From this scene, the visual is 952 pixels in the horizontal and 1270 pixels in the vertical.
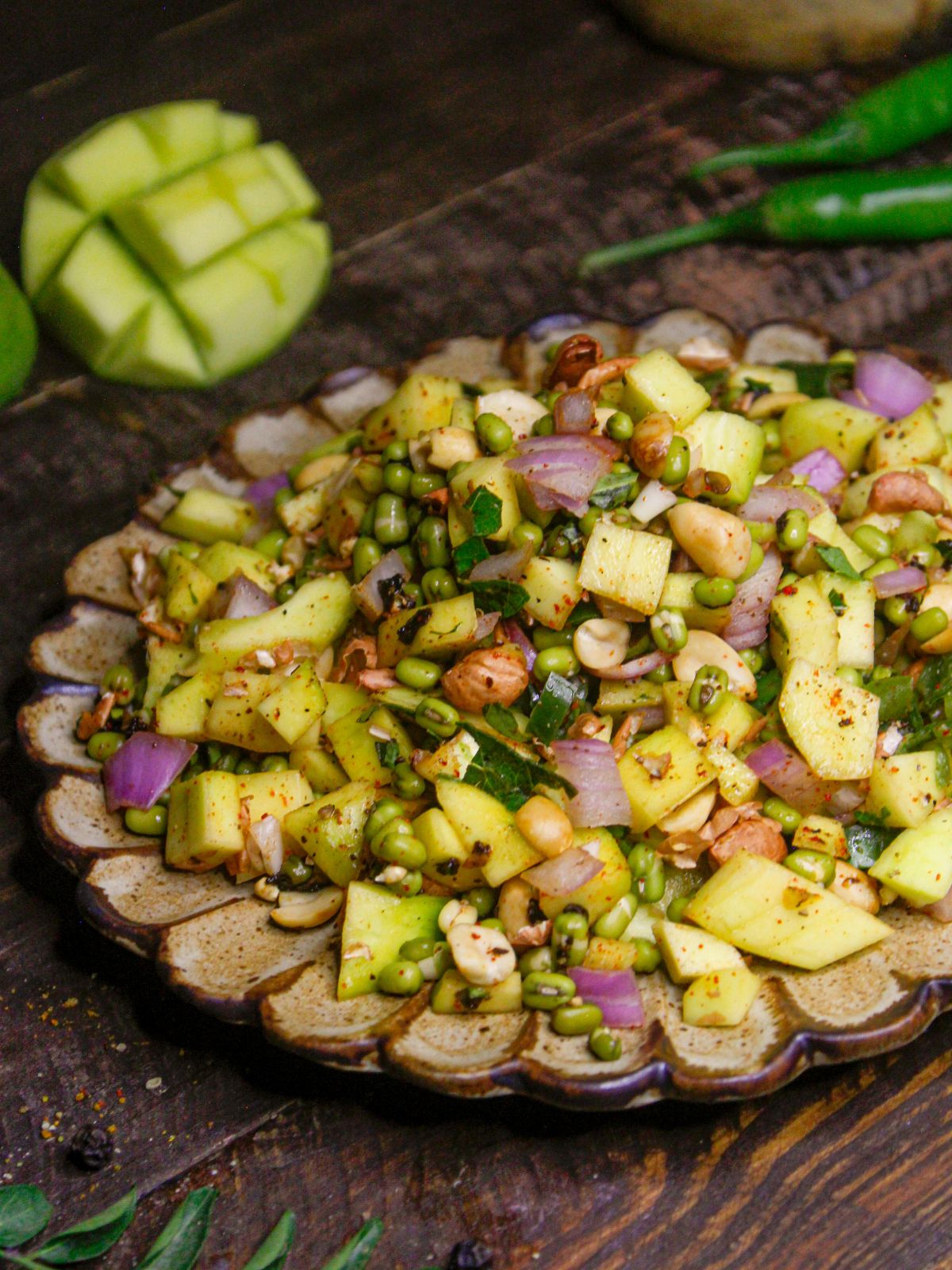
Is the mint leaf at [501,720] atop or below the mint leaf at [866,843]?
atop

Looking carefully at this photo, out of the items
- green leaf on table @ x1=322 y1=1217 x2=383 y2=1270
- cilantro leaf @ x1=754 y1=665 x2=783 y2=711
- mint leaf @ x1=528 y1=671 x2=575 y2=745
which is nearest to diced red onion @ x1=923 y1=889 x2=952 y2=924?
cilantro leaf @ x1=754 y1=665 x2=783 y2=711

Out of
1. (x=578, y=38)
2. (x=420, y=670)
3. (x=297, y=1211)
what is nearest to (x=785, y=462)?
(x=420, y=670)

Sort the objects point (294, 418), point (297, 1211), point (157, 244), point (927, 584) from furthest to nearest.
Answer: point (157, 244) → point (294, 418) → point (927, 584) → point (297, 1211)

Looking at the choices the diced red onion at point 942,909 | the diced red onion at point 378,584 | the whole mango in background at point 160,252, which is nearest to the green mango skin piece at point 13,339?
the whole mango in background at point 160,252

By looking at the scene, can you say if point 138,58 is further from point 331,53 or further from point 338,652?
point 338,652

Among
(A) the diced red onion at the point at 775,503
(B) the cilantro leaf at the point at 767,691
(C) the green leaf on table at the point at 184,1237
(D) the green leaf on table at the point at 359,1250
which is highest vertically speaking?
(A) the diced red onion at the point at 775,503

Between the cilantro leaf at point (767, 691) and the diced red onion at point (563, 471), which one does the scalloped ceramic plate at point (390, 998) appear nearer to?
the cilantro leaf at point (767, 691)

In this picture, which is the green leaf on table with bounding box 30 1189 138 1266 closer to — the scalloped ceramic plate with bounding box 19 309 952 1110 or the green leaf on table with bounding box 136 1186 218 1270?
the green leaf on table with bounding box 136 1186 218 1270
